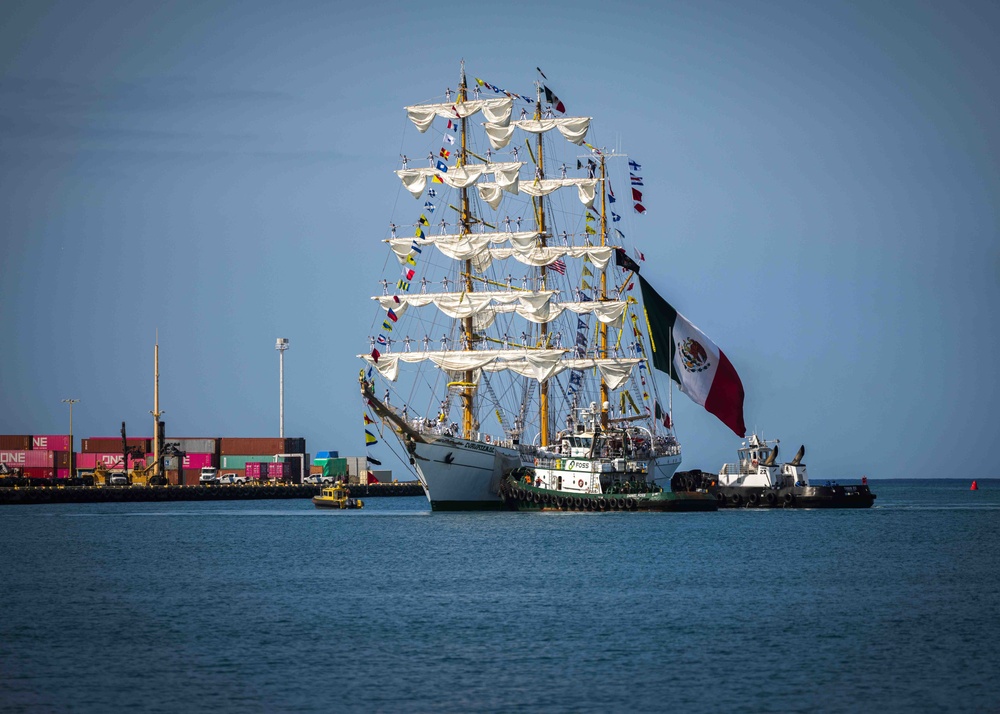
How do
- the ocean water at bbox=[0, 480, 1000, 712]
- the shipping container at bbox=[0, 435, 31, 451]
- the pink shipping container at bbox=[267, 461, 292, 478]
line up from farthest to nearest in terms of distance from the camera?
the pink shipping container at bbox=[267, 461, 292, 478] → the shipping container at bbox=[0, 435, 31, 451] → the ocean water at bbox=[0, 480, 1000, 712]

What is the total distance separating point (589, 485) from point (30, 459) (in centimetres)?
9234

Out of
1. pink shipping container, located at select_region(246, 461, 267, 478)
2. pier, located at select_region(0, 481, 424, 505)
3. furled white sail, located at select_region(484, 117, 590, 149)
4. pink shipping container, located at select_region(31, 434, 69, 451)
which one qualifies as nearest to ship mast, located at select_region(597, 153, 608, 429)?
furled white sail, located at select_region(484, 117, 590, 149)

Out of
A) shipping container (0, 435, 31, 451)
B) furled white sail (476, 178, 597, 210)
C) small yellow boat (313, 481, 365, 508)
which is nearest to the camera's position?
furled white sail (476, 178, 597, 210)

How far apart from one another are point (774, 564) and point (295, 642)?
26644 millimetres

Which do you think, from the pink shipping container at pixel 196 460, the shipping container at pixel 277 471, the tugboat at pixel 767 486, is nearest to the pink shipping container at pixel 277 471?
the shipping container at pixel 277 471

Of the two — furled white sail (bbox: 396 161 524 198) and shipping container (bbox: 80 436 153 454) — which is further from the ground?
furled white sail (bbox: 396 161 524 198)

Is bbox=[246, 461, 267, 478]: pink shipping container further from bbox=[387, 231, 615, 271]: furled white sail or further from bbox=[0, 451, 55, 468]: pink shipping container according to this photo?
bbox=[387, 231, 615, 271]: furled white sail

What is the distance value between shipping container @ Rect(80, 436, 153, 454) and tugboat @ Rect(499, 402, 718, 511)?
8070 centimetres

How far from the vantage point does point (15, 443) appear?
157125 mm

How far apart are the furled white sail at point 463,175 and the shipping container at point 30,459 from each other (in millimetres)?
77526

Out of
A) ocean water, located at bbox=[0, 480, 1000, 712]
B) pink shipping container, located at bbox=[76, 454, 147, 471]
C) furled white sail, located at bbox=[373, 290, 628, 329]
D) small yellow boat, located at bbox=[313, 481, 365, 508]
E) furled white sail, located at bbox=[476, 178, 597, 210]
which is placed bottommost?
ocean water, located at bbox=[0, 480, 1000, 712]

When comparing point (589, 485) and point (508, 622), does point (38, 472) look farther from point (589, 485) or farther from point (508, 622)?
point (508, 622)

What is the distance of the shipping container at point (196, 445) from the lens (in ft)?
527

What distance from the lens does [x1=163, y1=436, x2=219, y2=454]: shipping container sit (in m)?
160
